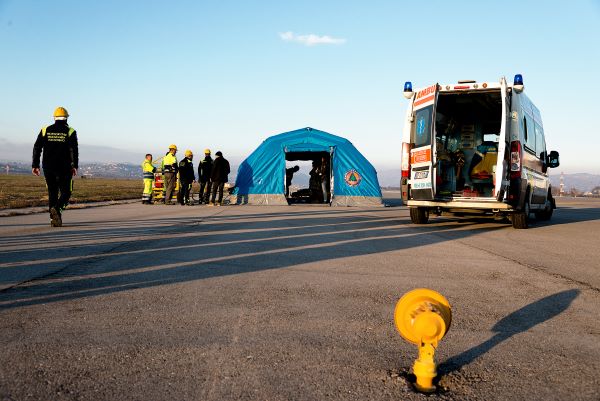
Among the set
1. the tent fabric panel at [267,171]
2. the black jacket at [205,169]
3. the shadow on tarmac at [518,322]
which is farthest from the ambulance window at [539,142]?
the black jacket at [205,169]

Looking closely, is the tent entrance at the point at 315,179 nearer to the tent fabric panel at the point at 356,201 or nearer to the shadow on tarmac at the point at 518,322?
the tent fabric panel at the point at 356,201

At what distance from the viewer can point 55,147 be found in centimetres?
1010

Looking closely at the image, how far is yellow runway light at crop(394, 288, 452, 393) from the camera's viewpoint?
2479mm

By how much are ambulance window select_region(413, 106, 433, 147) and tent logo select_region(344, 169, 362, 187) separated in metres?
10.2

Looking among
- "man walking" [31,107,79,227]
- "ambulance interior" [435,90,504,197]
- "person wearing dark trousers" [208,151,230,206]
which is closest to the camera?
"man walking" [31,107,79,227]

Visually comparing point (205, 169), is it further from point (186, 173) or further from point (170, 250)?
point (170, 250)

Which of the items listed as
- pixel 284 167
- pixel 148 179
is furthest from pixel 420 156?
pixel 148 179

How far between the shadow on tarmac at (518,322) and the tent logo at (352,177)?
654 inches

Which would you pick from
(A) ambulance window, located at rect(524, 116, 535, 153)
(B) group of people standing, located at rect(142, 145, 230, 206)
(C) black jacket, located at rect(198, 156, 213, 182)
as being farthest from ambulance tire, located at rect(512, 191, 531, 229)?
(C) black jacket, located at rect(198, 156, 213, 182)

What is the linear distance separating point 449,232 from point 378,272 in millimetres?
5328

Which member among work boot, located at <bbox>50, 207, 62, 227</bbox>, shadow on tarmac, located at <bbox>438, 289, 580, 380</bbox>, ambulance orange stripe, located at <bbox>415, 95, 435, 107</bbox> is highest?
ambulance orange stripe, located at <bbox>415, 95, 435, 107</bbox>

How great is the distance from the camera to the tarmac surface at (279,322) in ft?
8.45

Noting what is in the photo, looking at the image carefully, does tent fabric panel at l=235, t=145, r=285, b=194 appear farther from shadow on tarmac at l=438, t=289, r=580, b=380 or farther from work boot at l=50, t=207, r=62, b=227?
shadow on tarmac at l=438, t=289, r=580, b=380

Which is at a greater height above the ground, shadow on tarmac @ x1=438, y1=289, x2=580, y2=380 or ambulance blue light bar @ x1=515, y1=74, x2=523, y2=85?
ambulance blue light bar @ x1=515, y1=74, x2=523, y2=85
